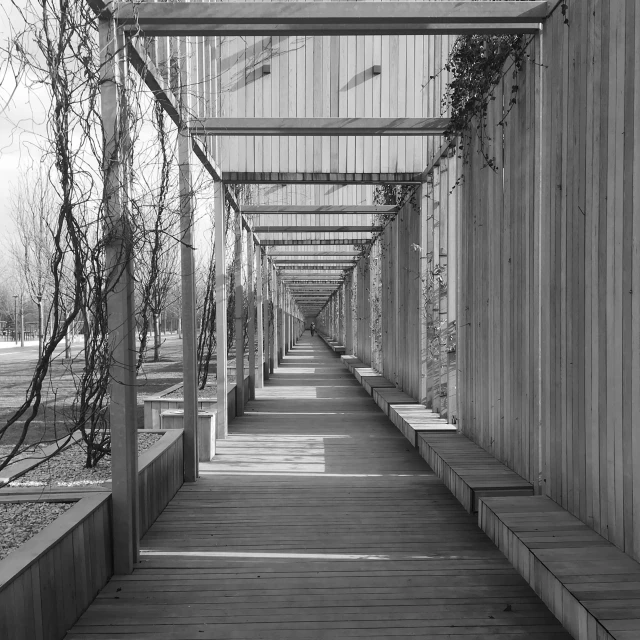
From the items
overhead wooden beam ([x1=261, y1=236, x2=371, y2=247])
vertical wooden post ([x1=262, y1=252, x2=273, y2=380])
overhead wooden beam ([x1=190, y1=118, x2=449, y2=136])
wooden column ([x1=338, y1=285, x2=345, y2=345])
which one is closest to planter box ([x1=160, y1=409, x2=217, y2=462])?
overhead wooden beam ([x1=190, y1=118, x2=449, y2=136])

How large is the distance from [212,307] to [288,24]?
5.04 meters

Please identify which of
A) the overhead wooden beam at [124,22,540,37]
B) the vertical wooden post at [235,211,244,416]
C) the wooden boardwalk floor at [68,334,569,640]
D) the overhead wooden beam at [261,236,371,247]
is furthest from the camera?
the overhead wooden beam at [261,236,371,247]

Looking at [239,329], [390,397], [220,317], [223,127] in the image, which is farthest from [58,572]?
[239,329]

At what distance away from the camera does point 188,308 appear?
17.3ft

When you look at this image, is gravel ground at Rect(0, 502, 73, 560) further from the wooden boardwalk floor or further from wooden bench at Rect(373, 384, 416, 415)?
wooden bench at Rect(373, 384, 416, 415)

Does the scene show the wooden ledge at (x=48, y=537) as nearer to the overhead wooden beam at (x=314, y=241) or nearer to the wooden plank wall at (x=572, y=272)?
the wooden plank wall at (x=572, y=272)

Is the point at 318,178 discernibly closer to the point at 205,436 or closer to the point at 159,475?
the point at 205,436

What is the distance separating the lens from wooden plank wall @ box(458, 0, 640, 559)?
2658 millimetres

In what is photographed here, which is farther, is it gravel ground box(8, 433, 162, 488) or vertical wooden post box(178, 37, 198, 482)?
vertical wooden post box(178, 37, 198, 482)

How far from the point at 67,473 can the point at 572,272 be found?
3.01 metres

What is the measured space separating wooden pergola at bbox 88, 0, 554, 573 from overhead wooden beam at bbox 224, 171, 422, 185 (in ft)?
0.04

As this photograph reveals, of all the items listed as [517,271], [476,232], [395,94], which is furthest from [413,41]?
[517,271]

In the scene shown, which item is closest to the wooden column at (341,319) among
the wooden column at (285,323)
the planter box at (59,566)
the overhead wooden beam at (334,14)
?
the wooden column at (285,323)

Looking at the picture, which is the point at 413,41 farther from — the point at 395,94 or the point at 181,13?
the point at 181,13
